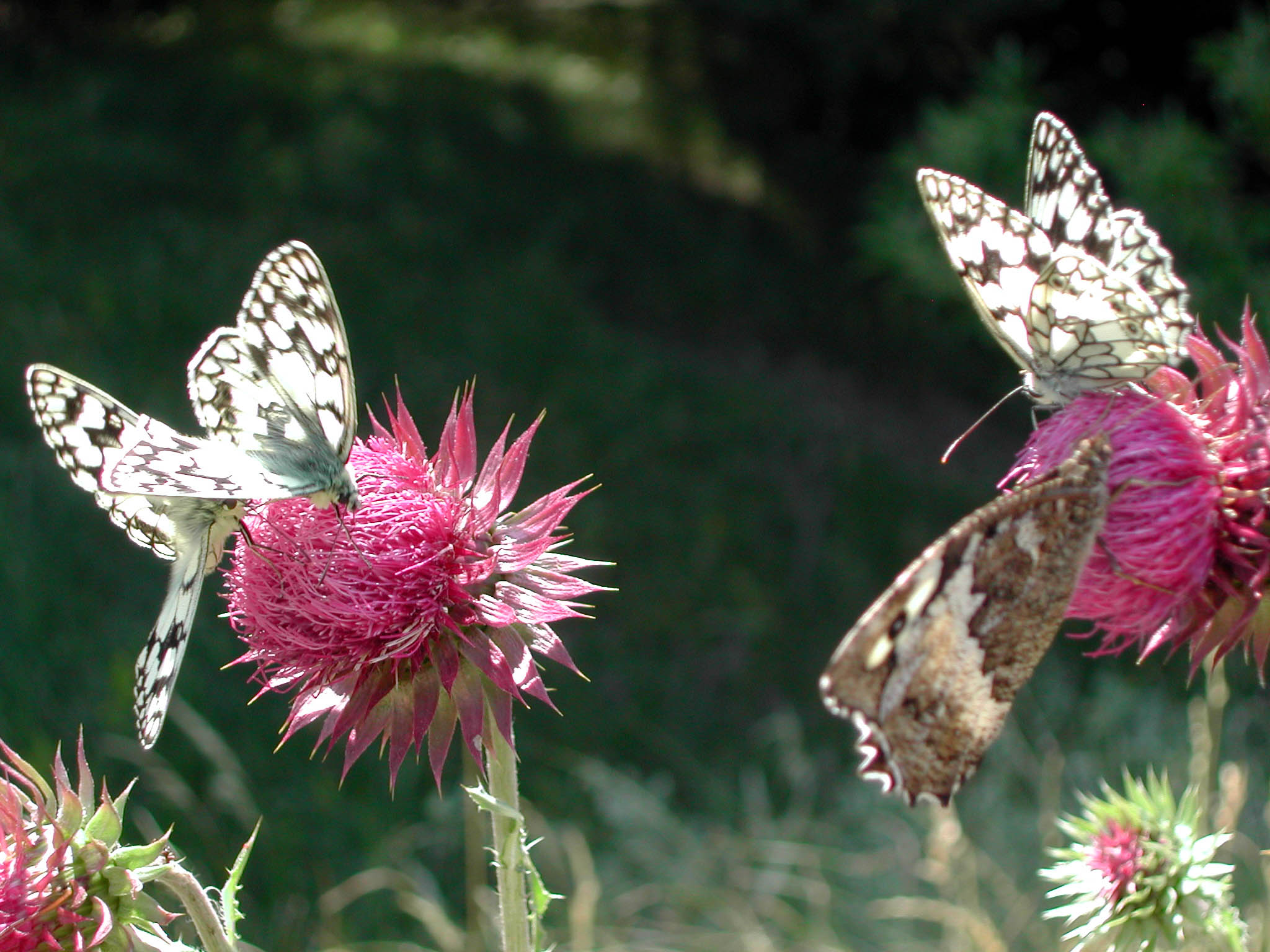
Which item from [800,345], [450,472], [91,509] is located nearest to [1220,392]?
[450,472]

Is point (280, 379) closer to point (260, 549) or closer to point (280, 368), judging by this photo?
point (280, 368)

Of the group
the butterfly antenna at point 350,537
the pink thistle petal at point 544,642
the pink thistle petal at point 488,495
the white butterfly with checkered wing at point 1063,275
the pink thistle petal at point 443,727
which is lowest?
the pink thistle petal at point 443,727

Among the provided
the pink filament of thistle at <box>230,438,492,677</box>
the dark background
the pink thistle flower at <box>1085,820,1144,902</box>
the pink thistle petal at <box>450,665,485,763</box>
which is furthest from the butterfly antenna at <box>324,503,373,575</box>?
Answer: the dark background

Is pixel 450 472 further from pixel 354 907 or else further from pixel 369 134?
pixel 369 134

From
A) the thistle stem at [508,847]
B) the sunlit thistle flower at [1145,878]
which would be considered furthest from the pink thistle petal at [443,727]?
the sunlit thistle flower at [1145,878]

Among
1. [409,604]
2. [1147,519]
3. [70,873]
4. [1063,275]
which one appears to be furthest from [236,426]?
[1147,519]

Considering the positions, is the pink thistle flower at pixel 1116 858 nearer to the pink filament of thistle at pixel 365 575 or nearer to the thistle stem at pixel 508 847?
the thistle stem at pixel 508 847
